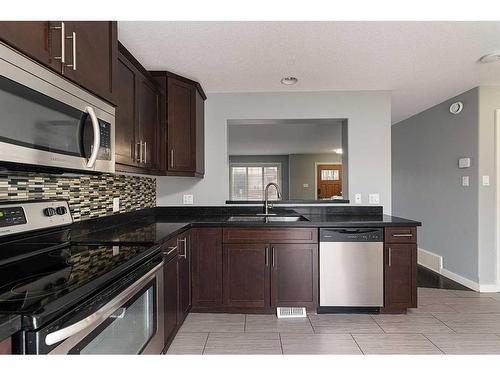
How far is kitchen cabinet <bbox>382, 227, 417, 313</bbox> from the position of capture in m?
2.54

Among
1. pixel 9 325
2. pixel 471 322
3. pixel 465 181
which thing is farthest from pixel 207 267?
pixel 465 181

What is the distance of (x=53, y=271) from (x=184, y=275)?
131cm

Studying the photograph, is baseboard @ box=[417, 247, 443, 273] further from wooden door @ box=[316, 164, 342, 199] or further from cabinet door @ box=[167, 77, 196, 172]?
wooden door @ box=[316, 164, 342, 199]

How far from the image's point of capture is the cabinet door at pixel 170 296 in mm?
1882

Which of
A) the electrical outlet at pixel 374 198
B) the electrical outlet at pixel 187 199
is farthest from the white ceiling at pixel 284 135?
the electrical outlet at pixel 187 199

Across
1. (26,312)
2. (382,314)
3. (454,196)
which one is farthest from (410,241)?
(26,312)

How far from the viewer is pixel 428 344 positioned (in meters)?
2.12

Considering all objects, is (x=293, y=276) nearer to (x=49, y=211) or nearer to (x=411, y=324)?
(x=411, y=324)

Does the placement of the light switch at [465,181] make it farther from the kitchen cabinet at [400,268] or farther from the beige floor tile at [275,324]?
the beige floor tile at [275,324]

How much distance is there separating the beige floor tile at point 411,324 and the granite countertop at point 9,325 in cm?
242

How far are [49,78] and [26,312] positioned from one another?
0.80m

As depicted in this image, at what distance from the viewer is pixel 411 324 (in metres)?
2.43
